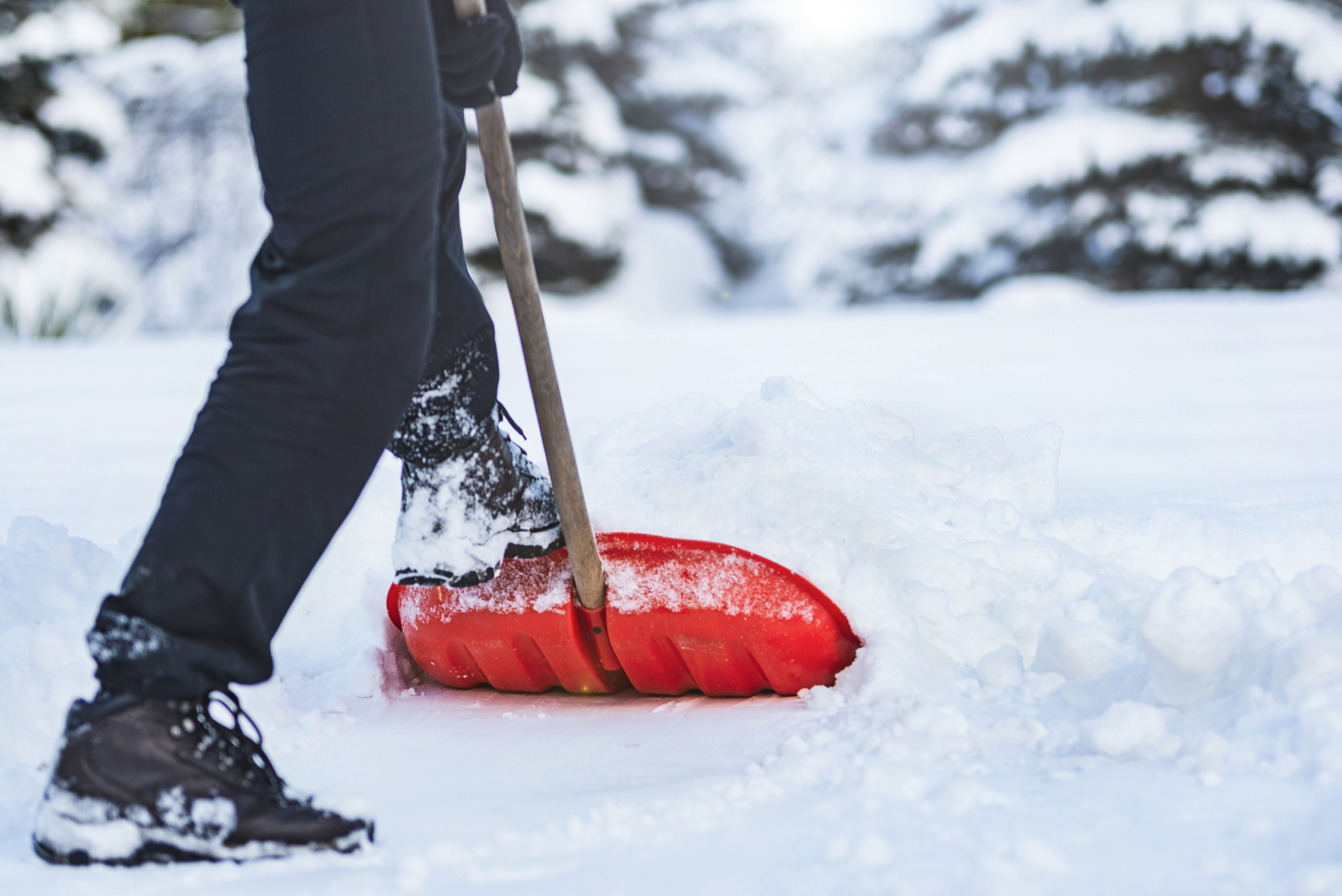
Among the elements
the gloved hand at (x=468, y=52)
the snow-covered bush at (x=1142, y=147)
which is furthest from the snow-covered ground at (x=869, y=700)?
the snow-covered bush at (x=1142, y=147)

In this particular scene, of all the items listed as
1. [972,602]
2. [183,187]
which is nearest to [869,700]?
[972,602]

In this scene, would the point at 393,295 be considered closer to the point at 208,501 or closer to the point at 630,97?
the point at 208,501

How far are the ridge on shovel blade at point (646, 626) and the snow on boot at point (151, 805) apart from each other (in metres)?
0.39

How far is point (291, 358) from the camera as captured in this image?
72 cm

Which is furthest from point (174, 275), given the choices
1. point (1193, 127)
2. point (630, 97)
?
point (1193, 127)

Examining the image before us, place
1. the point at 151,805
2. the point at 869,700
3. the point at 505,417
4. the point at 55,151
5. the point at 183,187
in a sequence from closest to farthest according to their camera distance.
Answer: the point at 151,805 < the point at 869,700 < the point at 505,417 < the point at 55,151 < the point at 183,187

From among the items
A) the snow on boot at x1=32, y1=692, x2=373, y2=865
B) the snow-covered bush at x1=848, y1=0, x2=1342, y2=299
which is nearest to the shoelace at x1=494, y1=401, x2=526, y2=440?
the snow on boot at x1=32, y1=692, x2=373, y2=865

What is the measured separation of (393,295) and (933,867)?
0.54m

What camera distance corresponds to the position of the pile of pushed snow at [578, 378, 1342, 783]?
0.79m

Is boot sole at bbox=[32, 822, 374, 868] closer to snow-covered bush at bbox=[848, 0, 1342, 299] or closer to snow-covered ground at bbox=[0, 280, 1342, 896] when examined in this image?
snow-covered ground at bbox=[0, 280, 1342, 896]

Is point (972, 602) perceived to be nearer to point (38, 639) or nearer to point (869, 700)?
point (869, 700)

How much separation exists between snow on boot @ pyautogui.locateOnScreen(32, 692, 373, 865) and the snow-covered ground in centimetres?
2

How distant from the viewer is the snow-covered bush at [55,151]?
7875mm

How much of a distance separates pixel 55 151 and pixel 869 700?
31.7 ft
